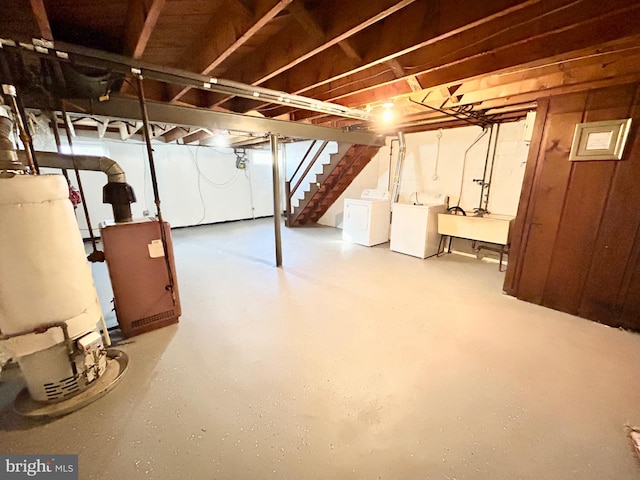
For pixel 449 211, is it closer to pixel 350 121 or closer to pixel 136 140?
pixel 350 121

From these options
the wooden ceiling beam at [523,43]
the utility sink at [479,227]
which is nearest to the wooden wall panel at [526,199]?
the utility sink at [479,227]

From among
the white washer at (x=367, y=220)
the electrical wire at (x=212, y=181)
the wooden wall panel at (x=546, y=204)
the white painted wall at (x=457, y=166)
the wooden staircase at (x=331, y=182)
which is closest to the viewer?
the wooden wall panel at (x=546, y=204)

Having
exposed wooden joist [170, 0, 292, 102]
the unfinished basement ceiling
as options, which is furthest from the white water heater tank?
exposed wooden joist [170, 0, 292, 102]

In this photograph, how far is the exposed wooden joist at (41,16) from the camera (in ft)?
3.88

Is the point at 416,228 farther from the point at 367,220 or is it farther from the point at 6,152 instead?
the point at 6,152

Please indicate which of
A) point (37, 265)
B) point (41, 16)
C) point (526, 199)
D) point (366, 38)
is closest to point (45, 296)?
point (37, 265)

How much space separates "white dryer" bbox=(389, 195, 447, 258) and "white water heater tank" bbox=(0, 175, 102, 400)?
400cm

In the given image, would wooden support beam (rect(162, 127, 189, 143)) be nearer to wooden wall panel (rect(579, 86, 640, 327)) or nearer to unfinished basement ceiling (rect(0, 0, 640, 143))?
unfinished basement ceiling (rect(0, 0, 640, 143))

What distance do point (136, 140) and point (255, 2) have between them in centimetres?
567

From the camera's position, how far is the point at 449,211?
14.5 ft

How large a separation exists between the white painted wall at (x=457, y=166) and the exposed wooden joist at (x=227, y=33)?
12.7 feet

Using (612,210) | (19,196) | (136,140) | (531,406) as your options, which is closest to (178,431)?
(19,196)

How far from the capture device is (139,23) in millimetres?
1372

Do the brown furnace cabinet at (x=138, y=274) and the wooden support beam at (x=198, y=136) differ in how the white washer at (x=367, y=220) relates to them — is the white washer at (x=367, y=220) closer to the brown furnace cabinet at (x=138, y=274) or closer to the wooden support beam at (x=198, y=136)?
the wooden support beam at (x=198, y=136)
